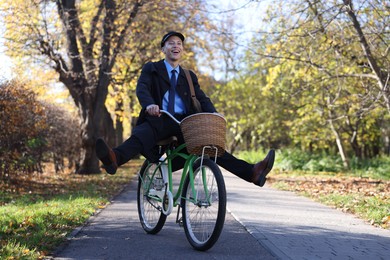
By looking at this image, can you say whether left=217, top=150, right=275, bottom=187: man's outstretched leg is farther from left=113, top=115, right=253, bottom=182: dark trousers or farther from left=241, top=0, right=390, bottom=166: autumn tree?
left=241, top=0, right=390, bottom=166: autumn tree

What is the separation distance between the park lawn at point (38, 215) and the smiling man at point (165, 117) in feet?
3.49

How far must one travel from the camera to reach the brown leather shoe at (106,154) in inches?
196

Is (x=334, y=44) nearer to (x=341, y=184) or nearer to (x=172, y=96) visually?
(x=341, y=184)

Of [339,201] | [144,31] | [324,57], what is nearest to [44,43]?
[144,31]

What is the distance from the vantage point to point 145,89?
17.9 feet

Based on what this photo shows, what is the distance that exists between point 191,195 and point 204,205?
0.89 ft

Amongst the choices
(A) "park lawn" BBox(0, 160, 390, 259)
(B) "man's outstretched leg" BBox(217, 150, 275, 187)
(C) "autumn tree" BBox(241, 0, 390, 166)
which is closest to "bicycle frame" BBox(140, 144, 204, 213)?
(B) "man's outstretched leg" BBox(217, 150, 275, 187)

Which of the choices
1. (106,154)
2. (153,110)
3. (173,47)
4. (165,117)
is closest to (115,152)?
(106,154)

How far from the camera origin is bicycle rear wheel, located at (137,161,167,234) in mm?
5816

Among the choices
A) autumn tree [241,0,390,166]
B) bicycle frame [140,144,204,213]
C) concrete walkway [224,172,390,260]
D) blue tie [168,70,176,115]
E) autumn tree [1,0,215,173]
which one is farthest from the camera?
autumn tree [1,0,215,173]

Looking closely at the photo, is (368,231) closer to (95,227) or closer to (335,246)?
(335,246)

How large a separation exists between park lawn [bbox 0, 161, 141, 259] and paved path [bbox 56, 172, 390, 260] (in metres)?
0.22

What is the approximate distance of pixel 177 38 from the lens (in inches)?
223

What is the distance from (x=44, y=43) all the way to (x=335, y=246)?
1224 centimetres
